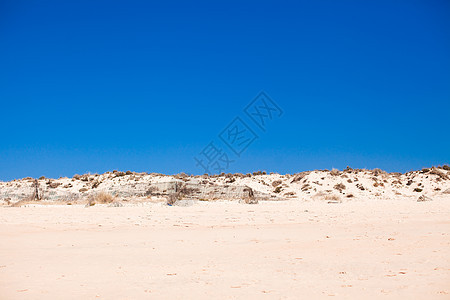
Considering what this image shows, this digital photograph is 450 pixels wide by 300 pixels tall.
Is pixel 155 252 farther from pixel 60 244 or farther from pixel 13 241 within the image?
pixel 13 241

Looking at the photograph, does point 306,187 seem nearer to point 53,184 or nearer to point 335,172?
point 335,172

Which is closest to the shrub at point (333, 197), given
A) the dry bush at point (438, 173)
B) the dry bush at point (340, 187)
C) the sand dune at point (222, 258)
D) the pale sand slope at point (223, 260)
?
the dry bush at point (340, 187)

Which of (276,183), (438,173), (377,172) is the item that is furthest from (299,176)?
(438,173)

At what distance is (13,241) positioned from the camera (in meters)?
6.89

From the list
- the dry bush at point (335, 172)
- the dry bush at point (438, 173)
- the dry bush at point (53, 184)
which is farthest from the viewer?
the dry bush at point (335, 172)

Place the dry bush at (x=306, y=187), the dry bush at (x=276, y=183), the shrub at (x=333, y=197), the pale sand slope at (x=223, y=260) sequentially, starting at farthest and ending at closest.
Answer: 1. the dry bush at (x=276, y=183)
2. the dry bush at (x=306, y=187)
3. the shrub at (x=333, y=197)
4. the pale sand slope at (x=223, y=260)

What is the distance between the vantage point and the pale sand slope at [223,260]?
12.3 feet

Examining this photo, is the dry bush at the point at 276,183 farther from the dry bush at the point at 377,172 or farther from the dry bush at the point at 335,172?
the dry bush at the point at 377,172

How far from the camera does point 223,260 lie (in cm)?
536

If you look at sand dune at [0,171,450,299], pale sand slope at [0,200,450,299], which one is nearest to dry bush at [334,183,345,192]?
sand dune at [0,171,450,299]

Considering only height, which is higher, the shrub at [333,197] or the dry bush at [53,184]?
the dry bush at [53,184]

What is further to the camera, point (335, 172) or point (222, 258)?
point (335, 172)

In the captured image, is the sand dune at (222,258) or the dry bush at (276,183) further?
the dry bush at (276,183)

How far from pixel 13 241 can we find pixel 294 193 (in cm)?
2024
